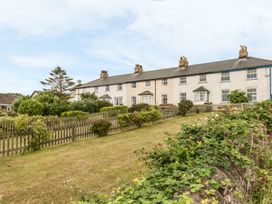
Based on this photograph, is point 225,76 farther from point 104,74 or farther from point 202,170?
point 202,170

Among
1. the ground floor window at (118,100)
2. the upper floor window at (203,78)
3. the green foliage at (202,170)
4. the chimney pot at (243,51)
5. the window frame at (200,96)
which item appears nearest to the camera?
the green foliage at (202,170)

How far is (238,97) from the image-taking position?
1271 inches

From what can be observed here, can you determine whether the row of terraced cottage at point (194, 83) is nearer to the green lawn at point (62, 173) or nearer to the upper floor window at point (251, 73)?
the upper floor window at point (251, 73)

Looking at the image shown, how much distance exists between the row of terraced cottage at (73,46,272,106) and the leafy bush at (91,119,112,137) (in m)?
25.2

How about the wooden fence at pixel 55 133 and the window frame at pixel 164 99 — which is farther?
the window frame at pixel 164 99

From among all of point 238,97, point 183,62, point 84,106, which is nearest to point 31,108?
point 84,106

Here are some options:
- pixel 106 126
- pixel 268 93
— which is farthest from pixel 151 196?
pixel 268 93

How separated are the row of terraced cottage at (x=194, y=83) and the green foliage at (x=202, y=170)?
30.9 metres

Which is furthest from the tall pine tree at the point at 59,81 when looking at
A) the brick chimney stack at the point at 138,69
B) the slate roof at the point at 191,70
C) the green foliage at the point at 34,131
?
the green foliage at the point at 34,131

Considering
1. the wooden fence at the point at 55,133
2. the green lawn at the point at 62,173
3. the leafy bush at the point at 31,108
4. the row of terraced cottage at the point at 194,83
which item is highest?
the row of terraced cottage at the point at 194,83

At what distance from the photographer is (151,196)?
2.33m

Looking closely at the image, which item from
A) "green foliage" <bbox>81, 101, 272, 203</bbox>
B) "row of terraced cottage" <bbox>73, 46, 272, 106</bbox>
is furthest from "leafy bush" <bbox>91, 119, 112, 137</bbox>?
"row of terraced cottage" <bbox>73, 46, 272, 106</bbox>

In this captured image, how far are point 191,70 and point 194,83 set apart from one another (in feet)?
→ 9.44

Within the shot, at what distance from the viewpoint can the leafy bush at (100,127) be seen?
1572 centimetres
